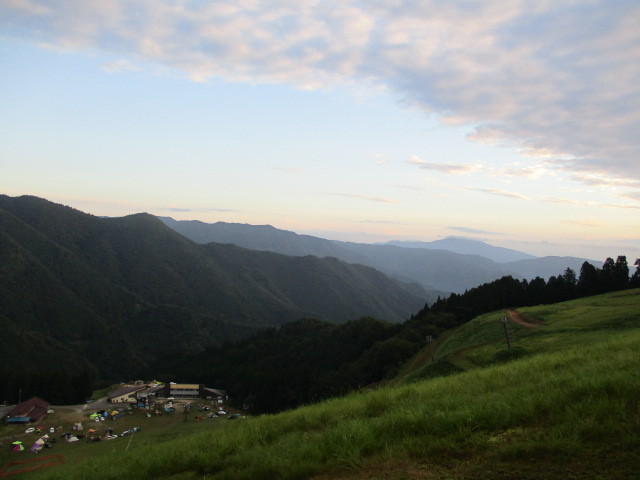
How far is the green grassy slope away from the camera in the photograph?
15.5 ft

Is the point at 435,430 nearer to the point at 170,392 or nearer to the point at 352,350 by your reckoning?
the point at 352,350

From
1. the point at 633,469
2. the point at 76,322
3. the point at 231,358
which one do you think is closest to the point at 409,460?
the point at 633,469

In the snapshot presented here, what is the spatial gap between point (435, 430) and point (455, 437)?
0.38 m

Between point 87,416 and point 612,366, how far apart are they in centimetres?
6026

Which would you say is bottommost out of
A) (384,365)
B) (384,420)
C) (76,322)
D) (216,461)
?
(76,322)

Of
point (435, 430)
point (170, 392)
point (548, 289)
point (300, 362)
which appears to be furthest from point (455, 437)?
point (300, 362)

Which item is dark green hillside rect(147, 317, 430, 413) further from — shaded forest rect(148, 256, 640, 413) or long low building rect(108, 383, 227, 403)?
long low building rect(108, 383, 227, 403)

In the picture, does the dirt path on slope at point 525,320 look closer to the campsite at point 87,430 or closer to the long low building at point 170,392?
the campsite at point 87,430

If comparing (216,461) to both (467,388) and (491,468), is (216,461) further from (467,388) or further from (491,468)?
(467,388)

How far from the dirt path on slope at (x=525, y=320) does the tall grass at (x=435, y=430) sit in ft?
77.4

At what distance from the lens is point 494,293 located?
5022 centimetres

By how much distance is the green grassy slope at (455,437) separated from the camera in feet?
15.5

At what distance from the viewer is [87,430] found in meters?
44.9

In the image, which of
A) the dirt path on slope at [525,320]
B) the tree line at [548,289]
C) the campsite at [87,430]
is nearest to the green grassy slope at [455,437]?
the dirt path on slope at [525,320]
